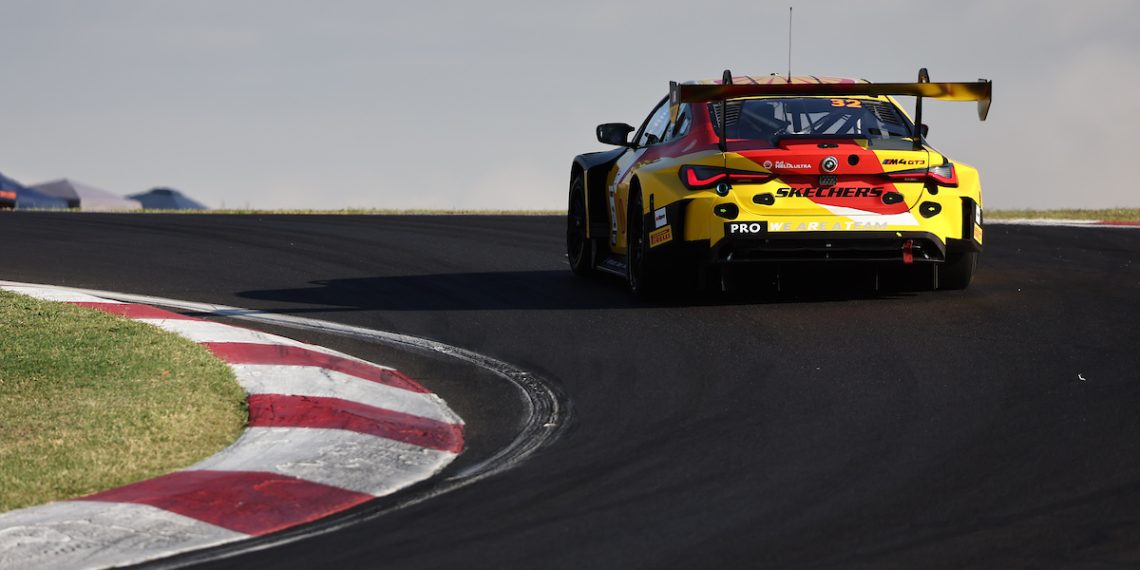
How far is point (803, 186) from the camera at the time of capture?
878 cm

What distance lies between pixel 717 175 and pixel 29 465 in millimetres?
4439

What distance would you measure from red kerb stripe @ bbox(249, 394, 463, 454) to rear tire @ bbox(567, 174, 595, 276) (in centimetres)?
457

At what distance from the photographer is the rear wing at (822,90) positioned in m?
8.94

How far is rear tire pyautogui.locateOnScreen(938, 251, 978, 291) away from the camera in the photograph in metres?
9.50

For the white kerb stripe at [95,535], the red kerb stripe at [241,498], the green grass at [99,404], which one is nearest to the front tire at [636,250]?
the green grass at [99,404]

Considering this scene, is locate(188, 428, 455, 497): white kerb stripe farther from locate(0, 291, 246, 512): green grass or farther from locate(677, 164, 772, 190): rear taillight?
locate(677, 164, 772, 190): rear taillight

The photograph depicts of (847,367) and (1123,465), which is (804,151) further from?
(1123,465)

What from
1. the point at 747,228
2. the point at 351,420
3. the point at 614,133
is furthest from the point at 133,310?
the point at 747,228

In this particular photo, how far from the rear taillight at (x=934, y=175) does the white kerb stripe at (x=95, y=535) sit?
5.14 metres

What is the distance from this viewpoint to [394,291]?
1041 centimetres

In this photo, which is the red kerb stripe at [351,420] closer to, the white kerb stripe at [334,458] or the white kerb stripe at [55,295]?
the white kerb stripe at [334,458]

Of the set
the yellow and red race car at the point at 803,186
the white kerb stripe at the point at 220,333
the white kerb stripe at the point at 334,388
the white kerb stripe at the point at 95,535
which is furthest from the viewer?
the yellow and red race car at the point at 803,186

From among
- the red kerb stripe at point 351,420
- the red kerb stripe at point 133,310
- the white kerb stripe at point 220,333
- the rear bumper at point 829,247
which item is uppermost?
the rear bumper at point 829,247

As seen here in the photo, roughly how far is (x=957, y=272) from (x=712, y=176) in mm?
1793
